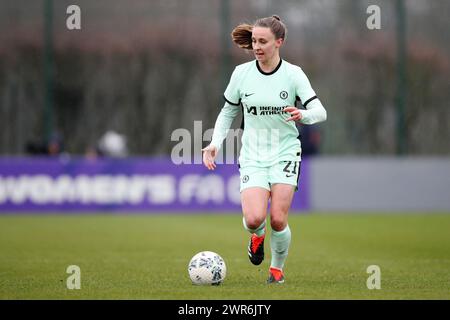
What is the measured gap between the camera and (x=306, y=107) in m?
8.62

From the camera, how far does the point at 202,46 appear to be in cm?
2412

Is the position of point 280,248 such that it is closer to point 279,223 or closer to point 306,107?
point 279,223

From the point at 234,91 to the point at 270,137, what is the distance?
562 millimetres

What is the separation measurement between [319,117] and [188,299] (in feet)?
6.99

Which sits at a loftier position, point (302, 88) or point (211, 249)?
point (302, 88)

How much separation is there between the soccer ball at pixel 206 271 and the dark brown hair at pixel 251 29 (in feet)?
6.89

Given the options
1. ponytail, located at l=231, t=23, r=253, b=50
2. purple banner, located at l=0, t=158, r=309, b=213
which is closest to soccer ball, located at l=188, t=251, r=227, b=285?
ponytail, located at l=231, t=23, r=253, b=50

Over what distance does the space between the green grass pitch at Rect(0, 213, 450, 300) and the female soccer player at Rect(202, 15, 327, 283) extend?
579 millimetres

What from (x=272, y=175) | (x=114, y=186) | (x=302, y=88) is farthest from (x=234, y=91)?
(x=114, y=186)

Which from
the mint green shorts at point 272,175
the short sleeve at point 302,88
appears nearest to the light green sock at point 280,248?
the mint green shorts at point 272,175

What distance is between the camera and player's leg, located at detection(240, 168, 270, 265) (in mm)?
8492

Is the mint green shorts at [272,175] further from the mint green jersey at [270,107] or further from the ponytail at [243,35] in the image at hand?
the ponytail at [243,35]

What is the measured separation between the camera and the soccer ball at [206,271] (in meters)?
8.35

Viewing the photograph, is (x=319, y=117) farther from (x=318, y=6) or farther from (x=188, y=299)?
(x=318, y=6)
